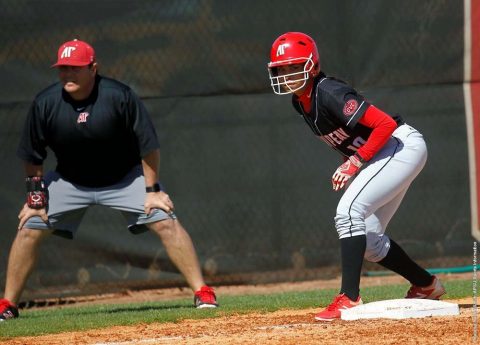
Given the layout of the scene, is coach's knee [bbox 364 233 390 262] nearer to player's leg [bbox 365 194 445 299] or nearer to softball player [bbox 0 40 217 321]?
player's leg [bbox 365 194 445 299]

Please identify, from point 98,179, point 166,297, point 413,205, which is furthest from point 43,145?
point 413,205

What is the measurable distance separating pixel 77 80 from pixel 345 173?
2087 millimetres

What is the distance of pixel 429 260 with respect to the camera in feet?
31.6

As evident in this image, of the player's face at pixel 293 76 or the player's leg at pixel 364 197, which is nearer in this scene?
the player's leg at pixel 364 197

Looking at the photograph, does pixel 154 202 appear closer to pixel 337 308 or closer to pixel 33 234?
pixel 33 234

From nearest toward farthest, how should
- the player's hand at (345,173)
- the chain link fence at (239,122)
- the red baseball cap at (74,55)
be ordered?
A: the player's hand at (345,173)
the red baseball cap at (74,55)
the chain link fence at (239,122)

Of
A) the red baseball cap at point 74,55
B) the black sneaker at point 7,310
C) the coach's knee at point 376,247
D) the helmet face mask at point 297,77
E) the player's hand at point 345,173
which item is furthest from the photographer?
the black sneaker at point 7,310

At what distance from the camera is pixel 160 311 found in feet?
23.0

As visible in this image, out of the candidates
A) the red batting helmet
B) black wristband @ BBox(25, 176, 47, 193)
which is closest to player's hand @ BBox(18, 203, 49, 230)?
black wristband @ BBox(25, 176, 47, 193)

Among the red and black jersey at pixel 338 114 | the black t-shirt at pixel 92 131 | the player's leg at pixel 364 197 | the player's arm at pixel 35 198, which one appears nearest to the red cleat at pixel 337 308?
the player's leg at pixel 364 197

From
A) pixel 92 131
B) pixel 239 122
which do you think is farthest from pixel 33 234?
pixel 239 122

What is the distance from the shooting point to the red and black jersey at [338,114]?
6086 millimetres

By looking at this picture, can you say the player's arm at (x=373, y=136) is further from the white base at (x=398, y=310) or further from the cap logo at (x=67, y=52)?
the cap logo at (x=67, y=52)

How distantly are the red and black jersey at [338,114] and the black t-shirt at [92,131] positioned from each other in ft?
4.19
